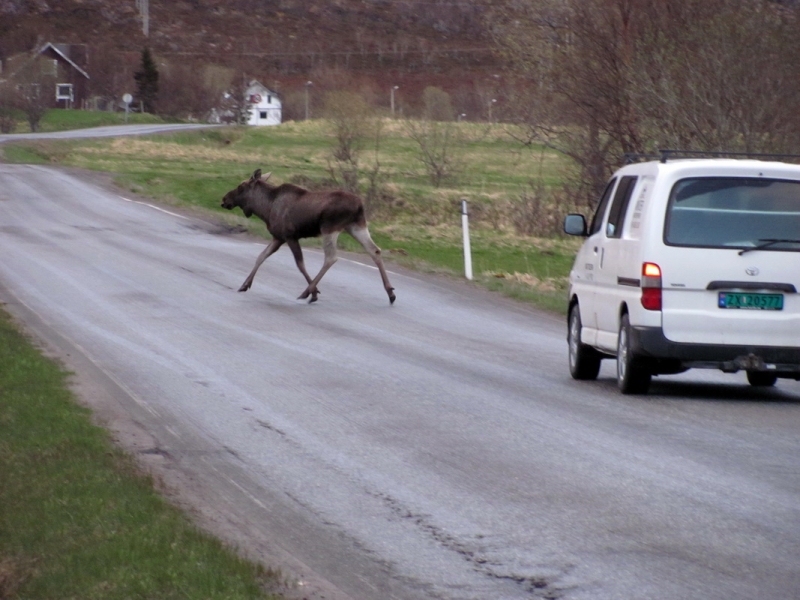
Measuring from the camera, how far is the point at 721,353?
424 inches

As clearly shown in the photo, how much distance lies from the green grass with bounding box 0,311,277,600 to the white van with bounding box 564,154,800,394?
15.4 feet

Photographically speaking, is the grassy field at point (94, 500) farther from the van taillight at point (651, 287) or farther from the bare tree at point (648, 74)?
the van taillight at point (651, 287)

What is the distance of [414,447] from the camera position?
8852 millimetres

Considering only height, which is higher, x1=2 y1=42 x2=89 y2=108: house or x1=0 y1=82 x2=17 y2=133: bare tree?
x1=2 y1=42 x2=89 y2=108: house

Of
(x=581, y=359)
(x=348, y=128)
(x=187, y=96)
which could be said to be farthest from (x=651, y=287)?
(x=187, y=96)

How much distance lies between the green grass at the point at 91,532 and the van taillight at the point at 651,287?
4.63m

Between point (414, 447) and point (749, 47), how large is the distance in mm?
20277

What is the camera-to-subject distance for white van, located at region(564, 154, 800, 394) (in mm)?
10766

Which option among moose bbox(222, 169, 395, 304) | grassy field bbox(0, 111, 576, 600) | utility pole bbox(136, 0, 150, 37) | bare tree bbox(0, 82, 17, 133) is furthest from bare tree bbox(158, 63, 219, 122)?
moose bbox(222, 169, 395, 304)

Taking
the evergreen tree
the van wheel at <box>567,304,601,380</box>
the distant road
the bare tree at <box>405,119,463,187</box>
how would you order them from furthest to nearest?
1. the evergreen tree
2. the distant road
3. the bare tree at <box>405,119,463,187</box>
4. the van wheel at <box>567,304,601,380</box>

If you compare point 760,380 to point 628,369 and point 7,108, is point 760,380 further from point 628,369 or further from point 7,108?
point 7,108

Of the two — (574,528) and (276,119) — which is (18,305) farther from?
(276,119)

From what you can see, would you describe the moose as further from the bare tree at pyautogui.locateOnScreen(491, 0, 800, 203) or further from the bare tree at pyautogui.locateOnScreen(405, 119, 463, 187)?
the bare tree at pyautogui.locateOnScreen(405, 119, 463, 187)

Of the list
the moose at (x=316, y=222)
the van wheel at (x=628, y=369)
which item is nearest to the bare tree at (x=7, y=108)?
the moose at (x=316, y=222)
